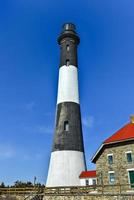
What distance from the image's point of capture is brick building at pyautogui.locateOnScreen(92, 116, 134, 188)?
2092 centimetres

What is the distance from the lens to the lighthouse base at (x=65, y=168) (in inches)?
942

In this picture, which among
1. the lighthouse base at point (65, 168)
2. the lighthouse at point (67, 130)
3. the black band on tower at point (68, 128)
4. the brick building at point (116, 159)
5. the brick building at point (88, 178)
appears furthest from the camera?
the black band on tower at point (68, 128)

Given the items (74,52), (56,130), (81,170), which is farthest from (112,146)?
(74,52)

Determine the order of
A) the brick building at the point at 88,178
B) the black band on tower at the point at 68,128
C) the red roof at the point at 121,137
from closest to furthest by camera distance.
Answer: the red roof at the point at 121,137 → the brick building at the point at 88,178 → the black band on tower at the point at 68,128

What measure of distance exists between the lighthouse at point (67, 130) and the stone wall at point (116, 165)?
9.13 feet

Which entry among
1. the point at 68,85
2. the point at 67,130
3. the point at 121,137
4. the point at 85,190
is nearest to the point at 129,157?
the point at 121,137

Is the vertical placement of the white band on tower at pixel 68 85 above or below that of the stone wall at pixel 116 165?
above

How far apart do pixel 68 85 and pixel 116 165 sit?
1084cm

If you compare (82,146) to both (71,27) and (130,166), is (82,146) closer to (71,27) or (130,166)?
(130,166)

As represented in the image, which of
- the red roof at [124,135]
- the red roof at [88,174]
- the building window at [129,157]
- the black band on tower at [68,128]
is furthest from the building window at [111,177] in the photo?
the black band on tower at [68,128]

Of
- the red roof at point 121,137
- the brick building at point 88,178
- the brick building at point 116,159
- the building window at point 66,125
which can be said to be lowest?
the brick building at point 88,178

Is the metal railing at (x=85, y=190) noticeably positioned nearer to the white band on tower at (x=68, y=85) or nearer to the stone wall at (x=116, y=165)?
the stone wall at (x=116, y=165)

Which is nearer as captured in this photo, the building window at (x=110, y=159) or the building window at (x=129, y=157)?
the building window at (x=129, y=157)

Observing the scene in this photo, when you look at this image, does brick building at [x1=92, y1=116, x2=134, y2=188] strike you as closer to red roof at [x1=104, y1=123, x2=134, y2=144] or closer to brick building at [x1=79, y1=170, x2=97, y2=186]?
red roof at [x1=104, y1=123, x2=134, y2=144]
